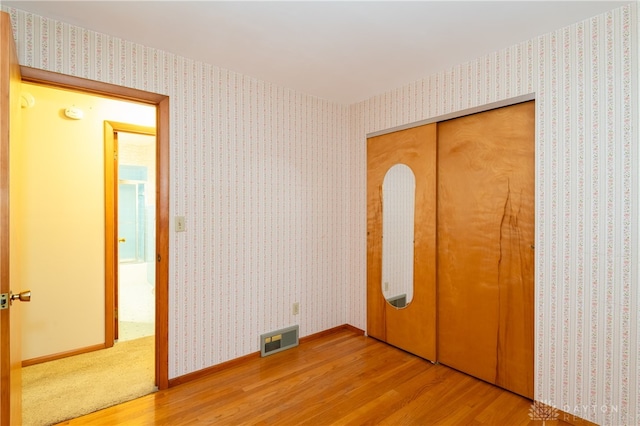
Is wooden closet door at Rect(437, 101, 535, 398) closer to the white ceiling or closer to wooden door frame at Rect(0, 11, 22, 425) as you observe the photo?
the white ceiling

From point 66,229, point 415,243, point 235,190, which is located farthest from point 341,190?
point 66,229

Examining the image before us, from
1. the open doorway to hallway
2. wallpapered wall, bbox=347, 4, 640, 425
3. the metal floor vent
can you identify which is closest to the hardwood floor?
the metal floor vent

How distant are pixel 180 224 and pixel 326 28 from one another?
63.3 inches

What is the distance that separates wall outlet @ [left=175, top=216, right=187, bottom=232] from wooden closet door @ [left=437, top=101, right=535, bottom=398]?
1976mm

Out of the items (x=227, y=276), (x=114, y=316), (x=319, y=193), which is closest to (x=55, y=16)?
(x=227, y=276)

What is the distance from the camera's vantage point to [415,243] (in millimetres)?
2752

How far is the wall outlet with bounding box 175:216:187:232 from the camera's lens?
2.28m

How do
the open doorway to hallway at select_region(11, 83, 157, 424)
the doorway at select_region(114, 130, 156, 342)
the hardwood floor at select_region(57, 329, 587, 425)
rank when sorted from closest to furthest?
1. the hardwood floor at select_region(57, 329, 587, 425)
2. the open doorway to hallway at select_region(11, 83, 157, 424)
3. the doorway at select_region(114, 130, 156, 342)

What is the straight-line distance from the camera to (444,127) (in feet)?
8.47

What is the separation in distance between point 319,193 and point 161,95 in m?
1.55

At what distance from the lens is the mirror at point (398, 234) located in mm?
2803

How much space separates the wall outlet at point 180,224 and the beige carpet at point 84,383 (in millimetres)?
1110

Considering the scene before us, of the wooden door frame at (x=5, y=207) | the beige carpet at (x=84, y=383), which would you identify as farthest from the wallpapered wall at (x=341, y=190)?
the wooden door frame at (x=5, y=207)

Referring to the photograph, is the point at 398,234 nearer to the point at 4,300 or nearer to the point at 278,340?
the point at 278,340
